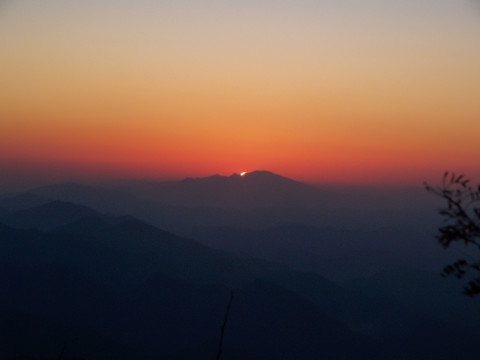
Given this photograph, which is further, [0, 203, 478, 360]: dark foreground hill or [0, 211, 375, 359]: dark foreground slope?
[0, 203, 478, 360]: dark foreground hill

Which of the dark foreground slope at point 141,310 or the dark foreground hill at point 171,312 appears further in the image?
the dark foreground hill at point 171,312

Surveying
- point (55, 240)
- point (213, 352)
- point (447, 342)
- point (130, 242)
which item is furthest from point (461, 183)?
point (130, 242)

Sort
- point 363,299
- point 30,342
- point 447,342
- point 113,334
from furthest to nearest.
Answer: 1. point 363,299
2. point 447,342
3. point 113,334
4. point 30,342

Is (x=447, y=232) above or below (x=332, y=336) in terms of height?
above

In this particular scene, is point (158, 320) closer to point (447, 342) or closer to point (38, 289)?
point (38, 289)

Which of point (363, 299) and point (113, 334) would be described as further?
point (363, 299)

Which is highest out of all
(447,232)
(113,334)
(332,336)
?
(447,232)

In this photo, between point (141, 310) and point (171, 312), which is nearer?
point (141, 310)

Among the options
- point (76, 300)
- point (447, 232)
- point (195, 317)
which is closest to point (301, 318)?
point (195, 317)

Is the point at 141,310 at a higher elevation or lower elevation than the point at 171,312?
lower

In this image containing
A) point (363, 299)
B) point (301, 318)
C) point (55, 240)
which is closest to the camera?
point (301, 318)
